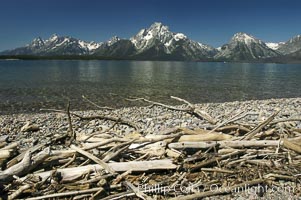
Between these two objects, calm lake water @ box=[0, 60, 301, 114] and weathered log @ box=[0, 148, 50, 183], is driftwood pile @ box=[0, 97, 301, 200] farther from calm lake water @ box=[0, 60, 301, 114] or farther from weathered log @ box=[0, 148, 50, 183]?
calm lake water @ box=[0, 60, 301, 114]

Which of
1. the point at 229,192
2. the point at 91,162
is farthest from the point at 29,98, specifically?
the point at 229,192

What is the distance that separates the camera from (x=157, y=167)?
19.8ft

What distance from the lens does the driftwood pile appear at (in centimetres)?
530

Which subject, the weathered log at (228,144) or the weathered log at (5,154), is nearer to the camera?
the weathered log at (5,154)

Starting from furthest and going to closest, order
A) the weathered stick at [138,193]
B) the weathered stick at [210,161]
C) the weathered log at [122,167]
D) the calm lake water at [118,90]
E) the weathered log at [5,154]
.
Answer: the calm lake water at [118,90]
the weathered stick at [210,161]
the weathered log at [5,154]
the weathered log at [122,167]
the weathered stick at [138,193]

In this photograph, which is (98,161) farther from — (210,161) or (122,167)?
(210,161)

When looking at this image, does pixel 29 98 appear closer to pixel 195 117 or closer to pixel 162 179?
pixel 195 117

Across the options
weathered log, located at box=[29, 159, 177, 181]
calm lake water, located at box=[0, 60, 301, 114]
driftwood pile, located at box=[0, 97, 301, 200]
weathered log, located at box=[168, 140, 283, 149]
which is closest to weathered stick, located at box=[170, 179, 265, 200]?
driftwood pile, located at box=[0, 97, 301, 200]

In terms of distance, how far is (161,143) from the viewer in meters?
6.58

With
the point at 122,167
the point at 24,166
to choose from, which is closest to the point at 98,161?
the point at 122,167

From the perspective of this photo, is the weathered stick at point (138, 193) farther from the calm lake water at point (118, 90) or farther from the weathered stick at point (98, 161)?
the calm lake water at point (118, 90)

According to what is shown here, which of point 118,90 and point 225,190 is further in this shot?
point 118,90

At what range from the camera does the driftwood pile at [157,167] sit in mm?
5305

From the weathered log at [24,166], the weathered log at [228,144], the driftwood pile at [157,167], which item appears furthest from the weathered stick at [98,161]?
the weathered log at [228,144]
